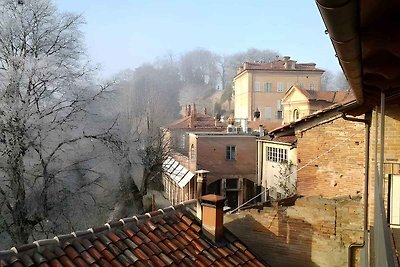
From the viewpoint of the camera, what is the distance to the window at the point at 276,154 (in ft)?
75.2


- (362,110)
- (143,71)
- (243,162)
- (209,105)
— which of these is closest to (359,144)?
(362,110)

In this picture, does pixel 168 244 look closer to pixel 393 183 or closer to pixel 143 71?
pixel 393 183

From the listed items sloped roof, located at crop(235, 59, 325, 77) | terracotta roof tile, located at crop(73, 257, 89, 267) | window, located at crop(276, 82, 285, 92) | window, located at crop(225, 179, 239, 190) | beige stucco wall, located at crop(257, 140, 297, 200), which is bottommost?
window, located at crop(225, 179, 239, 190)

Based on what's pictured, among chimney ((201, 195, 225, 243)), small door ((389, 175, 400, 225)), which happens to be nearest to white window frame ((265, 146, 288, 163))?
chimney ((201, 195, 225, 243))

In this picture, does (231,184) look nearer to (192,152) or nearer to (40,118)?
(192,152)

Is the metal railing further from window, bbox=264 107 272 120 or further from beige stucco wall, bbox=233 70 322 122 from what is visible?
window, bbox=264 107 272 120

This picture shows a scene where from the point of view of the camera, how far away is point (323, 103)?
3306 centimetres

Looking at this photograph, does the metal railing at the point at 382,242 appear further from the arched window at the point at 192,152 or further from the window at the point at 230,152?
the arched window at the point at 192,152

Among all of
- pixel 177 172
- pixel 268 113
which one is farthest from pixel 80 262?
pixel 268 113

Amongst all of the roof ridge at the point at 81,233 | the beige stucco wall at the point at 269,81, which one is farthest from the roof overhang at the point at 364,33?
the beige stucco wall at the point at 269,81

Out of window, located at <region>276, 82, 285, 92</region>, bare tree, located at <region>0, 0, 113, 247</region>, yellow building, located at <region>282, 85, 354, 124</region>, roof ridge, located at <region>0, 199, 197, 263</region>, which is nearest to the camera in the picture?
roof ridge, located at <region>0, 199, 197, 263</region>

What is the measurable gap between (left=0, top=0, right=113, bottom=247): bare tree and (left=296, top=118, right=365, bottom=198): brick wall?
24.8 ft

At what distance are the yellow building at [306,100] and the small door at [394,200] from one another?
26.3m

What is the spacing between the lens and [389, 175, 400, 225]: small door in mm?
6344
